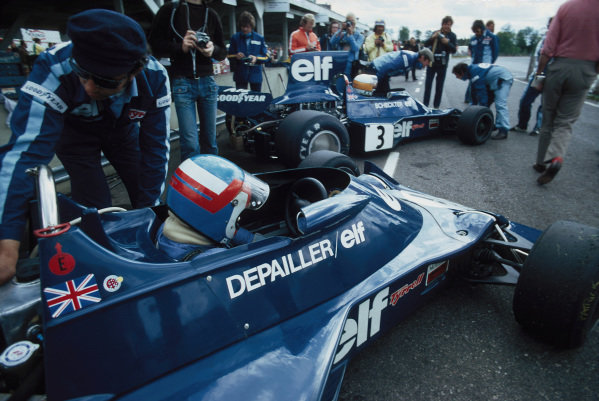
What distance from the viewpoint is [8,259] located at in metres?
1.33

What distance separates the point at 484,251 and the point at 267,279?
58.5 inches

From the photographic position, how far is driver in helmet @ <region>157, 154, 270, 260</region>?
155 cm

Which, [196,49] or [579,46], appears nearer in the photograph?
[196,49]

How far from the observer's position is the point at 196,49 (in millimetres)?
3539

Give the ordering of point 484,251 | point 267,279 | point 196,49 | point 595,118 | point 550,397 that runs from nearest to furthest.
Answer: point 267,279 → point 550,397 → point 484,251 → point 196,49 → point 595,118

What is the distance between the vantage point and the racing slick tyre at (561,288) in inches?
68.2

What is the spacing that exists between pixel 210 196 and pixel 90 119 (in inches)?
43.4

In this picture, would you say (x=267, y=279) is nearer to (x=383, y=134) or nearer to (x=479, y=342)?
(x=479, y=342)

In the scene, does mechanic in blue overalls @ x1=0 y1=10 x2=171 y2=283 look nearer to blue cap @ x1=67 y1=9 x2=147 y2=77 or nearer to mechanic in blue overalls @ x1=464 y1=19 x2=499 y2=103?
blue cap @ x1=67 y1=9 x2=147 y2=77

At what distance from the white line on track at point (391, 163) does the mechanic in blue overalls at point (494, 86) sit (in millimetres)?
2188

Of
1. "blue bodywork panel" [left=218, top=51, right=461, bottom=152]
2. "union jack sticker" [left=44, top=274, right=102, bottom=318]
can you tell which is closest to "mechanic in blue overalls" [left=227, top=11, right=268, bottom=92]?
"blue bodywork panel" [left=218, top=51, right=461, bottom=152]

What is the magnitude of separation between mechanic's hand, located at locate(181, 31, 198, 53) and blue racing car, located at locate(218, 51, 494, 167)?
1319 millimetres

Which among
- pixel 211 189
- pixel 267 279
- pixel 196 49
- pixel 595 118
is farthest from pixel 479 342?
pixel 595 118

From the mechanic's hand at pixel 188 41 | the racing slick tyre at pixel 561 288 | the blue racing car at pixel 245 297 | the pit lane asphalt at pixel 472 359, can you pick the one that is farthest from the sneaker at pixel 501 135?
the mechanic's hand at pixel 188 41
